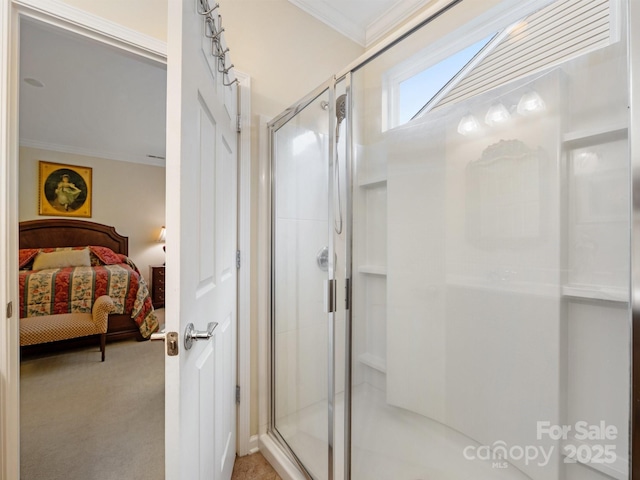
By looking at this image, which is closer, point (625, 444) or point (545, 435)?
point (625, 444)

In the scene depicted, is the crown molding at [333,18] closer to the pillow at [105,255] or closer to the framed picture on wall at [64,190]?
the pillow at [105,255]

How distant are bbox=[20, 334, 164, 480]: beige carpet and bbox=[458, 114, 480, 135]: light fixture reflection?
2262 millimetres

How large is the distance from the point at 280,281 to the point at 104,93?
107 inches

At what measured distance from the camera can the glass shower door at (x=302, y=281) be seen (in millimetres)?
1386

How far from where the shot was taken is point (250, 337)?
1.59 meters

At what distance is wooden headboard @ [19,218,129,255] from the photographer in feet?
13.0

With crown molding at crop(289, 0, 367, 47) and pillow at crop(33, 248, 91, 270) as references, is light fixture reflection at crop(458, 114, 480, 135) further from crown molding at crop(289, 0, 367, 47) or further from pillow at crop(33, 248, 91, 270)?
pillow at crop(33, 248, 91, 270)

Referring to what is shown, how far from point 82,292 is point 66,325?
0.41 meters

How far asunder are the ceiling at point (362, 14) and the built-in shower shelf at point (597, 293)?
1.77 metres

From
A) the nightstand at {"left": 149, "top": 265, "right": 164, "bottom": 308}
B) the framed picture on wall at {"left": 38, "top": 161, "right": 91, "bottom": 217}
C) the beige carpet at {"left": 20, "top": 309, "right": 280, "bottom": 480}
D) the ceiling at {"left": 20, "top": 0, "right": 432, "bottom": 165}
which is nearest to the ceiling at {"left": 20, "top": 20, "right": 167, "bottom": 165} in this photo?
the ceiling at {"left": 20, "top": 0, "right": 432, "bottom": 165}

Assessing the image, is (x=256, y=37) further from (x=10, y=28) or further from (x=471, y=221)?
(x=471, y=221)

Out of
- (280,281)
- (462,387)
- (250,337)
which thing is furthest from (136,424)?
(462,387)

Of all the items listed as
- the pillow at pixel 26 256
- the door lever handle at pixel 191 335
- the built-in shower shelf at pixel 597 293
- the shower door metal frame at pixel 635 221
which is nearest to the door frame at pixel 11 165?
the door lever handle at pixel 191 335


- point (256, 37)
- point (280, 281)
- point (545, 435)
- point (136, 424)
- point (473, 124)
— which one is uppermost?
point (256, 37)
